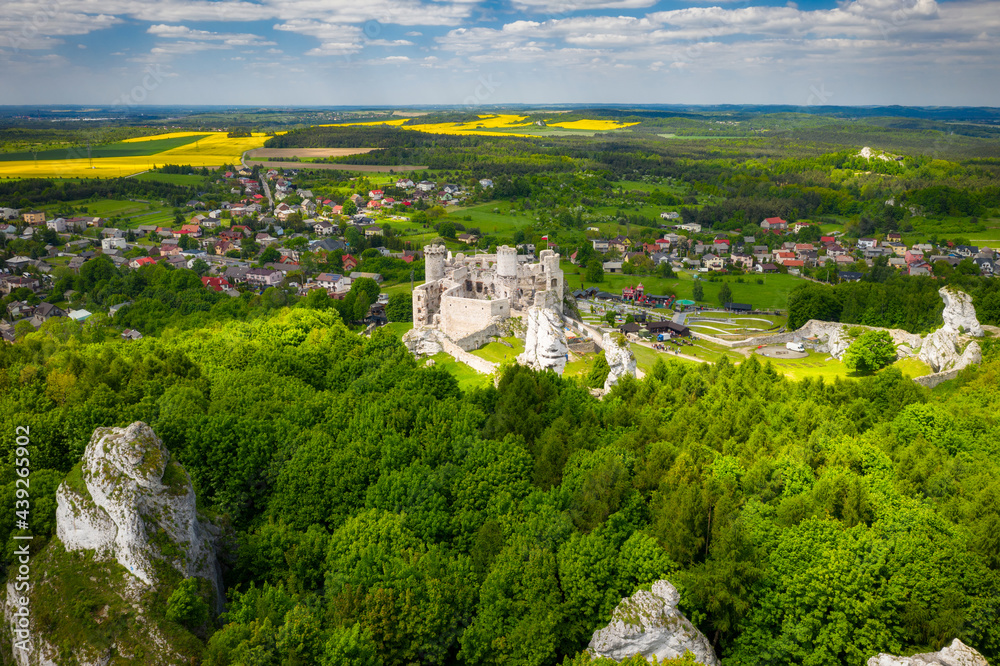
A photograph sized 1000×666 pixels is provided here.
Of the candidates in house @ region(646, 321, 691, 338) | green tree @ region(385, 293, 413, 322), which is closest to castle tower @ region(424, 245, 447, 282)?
green tree @ region(385, 293, 413, 322)

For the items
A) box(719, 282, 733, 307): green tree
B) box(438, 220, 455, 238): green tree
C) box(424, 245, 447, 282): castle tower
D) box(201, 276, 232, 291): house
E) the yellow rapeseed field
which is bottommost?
box(719, 282, 733, 307): green tree

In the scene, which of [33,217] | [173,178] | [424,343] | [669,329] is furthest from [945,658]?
[173,178]

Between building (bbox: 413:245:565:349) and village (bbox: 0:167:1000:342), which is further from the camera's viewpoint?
village (bbox: 0:167:1000:342)

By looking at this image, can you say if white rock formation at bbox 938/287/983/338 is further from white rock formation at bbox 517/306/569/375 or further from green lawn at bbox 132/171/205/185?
green lawn at bbox 132/171/205/185

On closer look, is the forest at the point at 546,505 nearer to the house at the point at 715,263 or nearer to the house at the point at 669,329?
the house at the point at 669,329

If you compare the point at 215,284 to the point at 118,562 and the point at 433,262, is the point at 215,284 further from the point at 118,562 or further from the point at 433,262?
the point at 118,562
